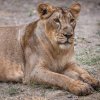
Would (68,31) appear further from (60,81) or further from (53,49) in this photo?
(60,81)

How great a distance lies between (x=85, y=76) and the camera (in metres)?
6.27

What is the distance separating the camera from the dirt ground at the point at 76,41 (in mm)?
5895

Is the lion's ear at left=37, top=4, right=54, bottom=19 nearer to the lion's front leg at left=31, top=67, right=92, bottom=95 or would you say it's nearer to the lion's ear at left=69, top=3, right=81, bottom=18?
the lion's ear at left=69, top=3, right=81, bottom=18

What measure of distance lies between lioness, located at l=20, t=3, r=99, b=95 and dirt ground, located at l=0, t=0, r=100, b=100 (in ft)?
0.48

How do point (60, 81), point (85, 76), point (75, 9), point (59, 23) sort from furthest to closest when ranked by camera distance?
point (75, 9)
point (85, 76)
point (59, 23)
point (60, 81)

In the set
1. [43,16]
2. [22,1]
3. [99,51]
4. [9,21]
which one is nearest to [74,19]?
[43,16]

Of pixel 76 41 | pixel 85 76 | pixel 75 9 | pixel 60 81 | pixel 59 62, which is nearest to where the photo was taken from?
pixel 60 81

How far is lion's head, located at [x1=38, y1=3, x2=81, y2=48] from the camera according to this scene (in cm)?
602

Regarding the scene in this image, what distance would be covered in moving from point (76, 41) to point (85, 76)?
2744 millimetres

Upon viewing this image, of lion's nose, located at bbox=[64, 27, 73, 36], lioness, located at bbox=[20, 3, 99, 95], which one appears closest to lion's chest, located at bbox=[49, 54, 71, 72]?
→ lioness, located at bbox=[20, 3, 99, 95]

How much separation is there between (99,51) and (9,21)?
10.4 ft

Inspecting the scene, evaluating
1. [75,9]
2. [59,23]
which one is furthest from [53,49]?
[75,9]

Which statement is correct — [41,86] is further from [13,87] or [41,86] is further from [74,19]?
[74,19]

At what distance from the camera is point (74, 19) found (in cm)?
632
